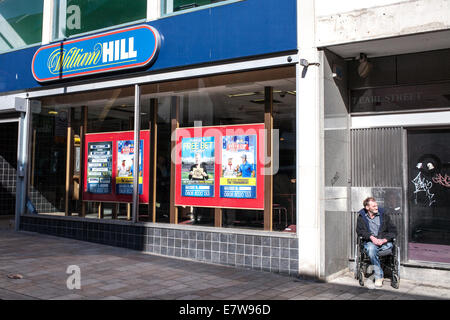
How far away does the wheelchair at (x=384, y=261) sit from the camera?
20.1 ft

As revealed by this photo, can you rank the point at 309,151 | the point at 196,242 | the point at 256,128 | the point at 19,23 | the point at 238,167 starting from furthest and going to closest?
the point at 19,23, the point at 196,242, the point at 238,167, the point at 256,128, the point at 309,151

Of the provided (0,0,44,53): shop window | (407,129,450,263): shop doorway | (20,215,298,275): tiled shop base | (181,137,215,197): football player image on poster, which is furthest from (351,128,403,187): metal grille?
(0,0,44,53): shop window

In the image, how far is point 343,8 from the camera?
254 inches

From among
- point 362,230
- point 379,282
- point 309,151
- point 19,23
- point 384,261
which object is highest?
point 19,23

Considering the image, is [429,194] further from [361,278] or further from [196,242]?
[196,242]

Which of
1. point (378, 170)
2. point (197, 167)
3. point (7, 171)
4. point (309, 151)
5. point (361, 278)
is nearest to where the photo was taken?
point (361, 278)

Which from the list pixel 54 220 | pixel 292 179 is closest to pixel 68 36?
pixel 54 220

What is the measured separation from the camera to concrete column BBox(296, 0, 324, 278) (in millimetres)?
6461

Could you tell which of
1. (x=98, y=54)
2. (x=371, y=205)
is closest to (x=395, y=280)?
(x=371, y=205)

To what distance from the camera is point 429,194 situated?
263 inches

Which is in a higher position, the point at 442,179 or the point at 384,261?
the point at 442,179

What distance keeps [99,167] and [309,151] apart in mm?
4735

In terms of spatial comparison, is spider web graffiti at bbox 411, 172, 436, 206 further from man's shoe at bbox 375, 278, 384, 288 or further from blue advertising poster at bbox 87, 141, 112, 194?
blue advertising poster at bbox 87, 141, 112, 194

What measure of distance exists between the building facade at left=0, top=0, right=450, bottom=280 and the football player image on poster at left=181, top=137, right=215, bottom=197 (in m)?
0.02
